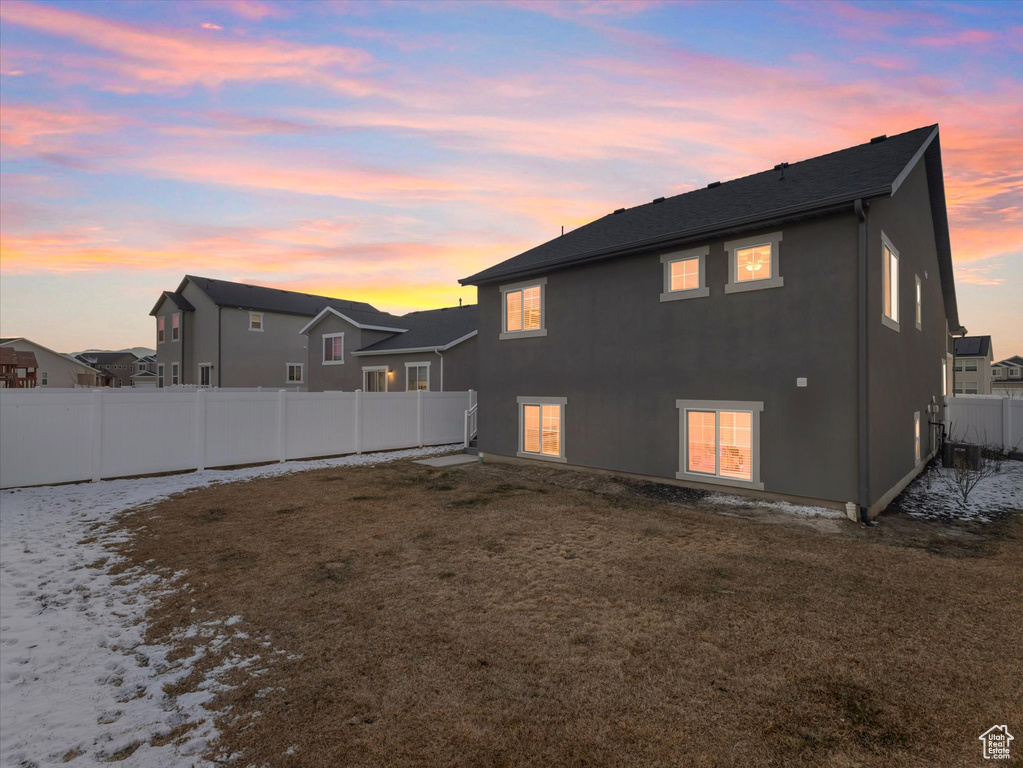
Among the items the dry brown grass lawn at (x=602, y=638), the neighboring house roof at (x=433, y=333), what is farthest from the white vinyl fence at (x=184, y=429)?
the neighboring house roof at (x=433, y=333)

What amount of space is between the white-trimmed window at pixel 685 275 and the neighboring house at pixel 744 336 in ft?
0.11

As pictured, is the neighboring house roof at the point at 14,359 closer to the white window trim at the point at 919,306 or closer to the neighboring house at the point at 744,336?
the neighboring house at the point at 744,336

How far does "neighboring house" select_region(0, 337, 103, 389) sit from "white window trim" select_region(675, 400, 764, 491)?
63539mm

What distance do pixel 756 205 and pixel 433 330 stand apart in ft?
62.2

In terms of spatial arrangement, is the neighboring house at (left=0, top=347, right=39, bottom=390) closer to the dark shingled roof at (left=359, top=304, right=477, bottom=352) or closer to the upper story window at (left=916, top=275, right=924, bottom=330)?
the dark shingled roof at (left=359, top=304, right=477, bottom=352)

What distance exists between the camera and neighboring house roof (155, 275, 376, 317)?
32.9m

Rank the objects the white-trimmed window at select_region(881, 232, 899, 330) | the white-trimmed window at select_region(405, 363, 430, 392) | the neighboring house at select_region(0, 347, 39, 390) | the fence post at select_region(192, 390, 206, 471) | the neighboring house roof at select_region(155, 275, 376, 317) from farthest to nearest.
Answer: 1. the neighboring house roof at select_region(155, 275, 376, 317)
2. the neighboring house at select_region(0, 347, 39, 390)
3. the white-trimmed window at select_region(405, 363, 430, 392)
4. the fence post at select_region(192, 390, 206, 471)
5. the white-trimmed window at select_region(881, 232, 899, 330)

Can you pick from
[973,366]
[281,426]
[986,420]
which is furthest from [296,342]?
[973,366]

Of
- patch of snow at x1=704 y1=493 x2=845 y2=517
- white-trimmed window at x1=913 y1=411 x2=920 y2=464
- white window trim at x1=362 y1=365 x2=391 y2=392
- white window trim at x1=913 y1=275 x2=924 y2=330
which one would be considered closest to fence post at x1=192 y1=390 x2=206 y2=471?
white window trim at x1=362 y1=365 x2=391 y2=392

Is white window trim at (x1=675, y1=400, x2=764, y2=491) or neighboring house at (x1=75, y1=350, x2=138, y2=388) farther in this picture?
neighboring house at (x1=75, y1=350, x2=138, y2=388)

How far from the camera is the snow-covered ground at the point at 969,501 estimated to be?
9101 mm

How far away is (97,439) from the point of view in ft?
37.2

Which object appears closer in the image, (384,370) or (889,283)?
(889,283)

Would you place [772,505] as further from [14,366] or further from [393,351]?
[14,366]
